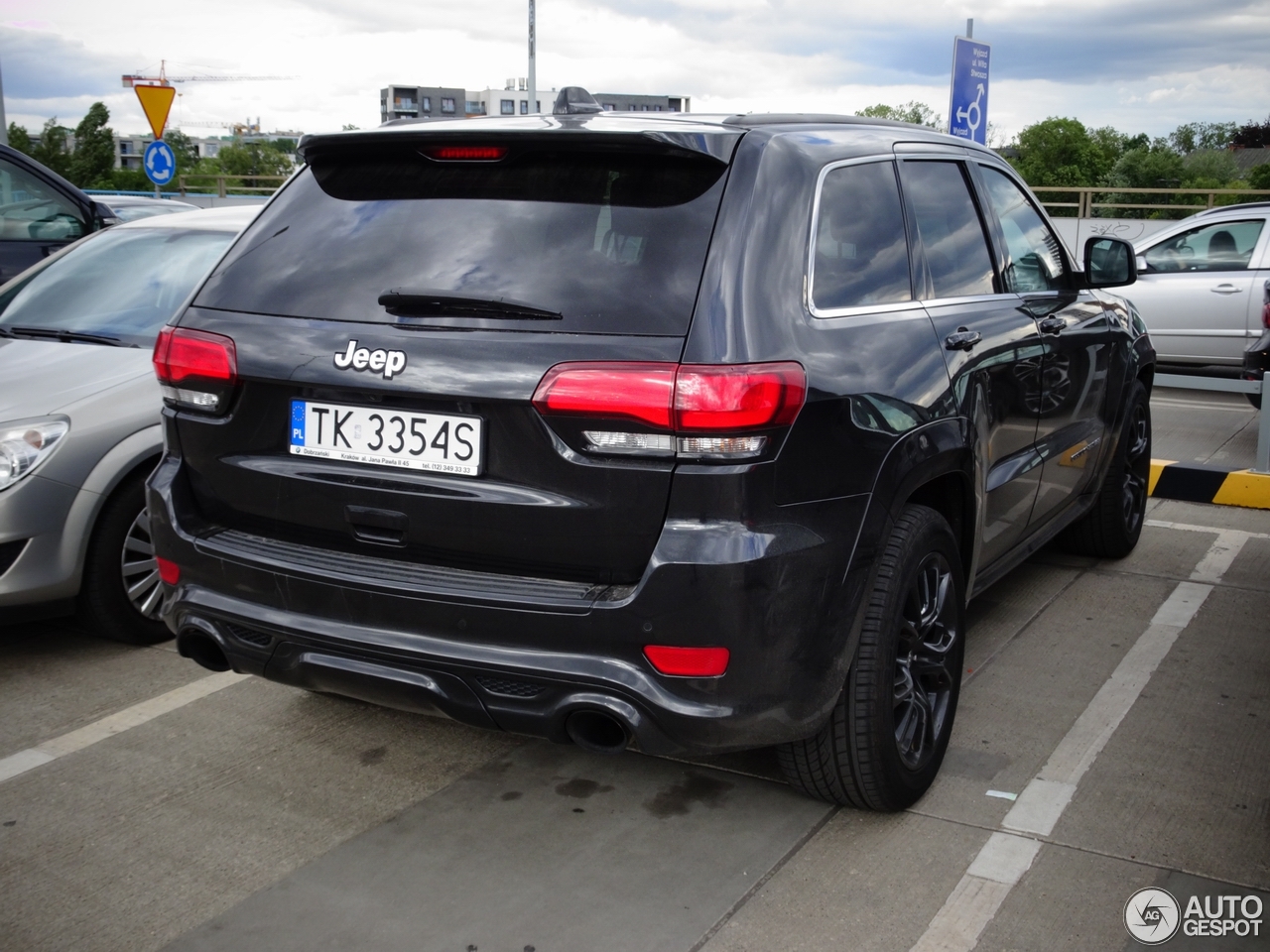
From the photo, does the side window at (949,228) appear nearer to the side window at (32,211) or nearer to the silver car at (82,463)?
the silver car at (82,463)

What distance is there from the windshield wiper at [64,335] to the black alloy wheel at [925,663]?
10.9 feet

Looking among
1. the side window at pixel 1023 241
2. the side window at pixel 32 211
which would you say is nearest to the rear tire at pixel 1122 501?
the side window at pixel 1023 241

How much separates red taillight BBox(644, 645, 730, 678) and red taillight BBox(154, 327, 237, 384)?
48.9 inches

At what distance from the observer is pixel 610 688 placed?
2662mm

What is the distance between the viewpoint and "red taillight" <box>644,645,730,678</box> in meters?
2.63

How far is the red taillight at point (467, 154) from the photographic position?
2.92 meters

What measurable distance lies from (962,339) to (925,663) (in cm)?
91

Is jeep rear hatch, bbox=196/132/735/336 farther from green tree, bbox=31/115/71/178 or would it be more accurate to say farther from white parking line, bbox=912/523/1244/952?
green tree, bbox=31/115/71/178

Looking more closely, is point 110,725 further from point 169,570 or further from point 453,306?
point 453,306

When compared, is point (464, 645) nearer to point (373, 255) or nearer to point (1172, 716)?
point (373, 255)

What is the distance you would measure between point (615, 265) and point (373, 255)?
64 cm

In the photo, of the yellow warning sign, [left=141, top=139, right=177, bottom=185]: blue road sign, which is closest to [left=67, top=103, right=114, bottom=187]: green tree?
[left=141, top=139, right=177, bottom=185]: blue road sign

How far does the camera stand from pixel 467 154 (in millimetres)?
2973

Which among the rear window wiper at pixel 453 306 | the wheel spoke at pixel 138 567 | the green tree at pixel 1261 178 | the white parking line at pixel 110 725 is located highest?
the green tree at pixel 1261 178
